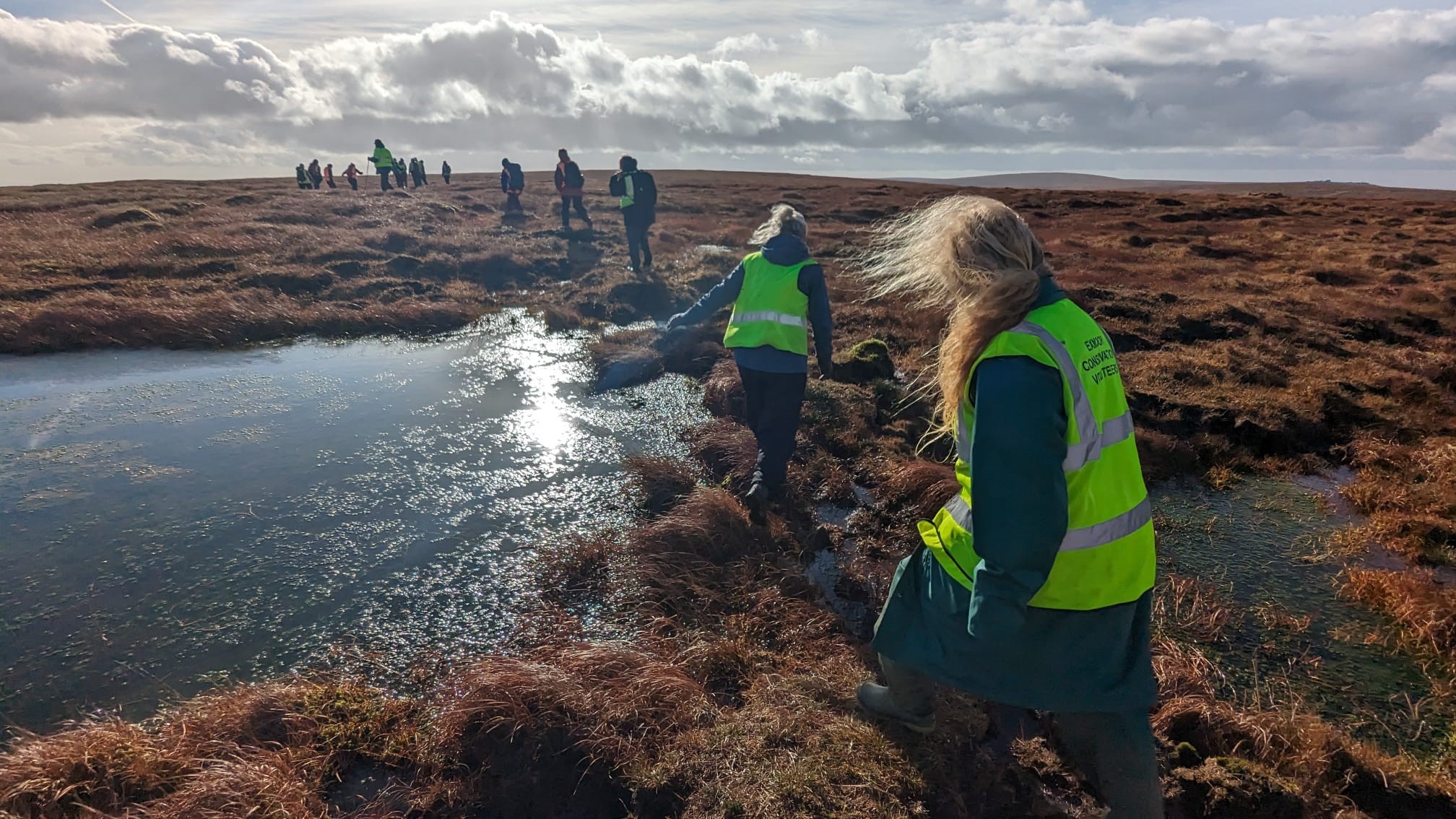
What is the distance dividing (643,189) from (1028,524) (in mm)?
15350

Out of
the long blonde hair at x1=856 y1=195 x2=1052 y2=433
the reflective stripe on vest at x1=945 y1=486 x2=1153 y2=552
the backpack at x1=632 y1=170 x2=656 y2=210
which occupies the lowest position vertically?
the reflective stripe on vest at x1=945 y1=486 x2=1153 y2=552

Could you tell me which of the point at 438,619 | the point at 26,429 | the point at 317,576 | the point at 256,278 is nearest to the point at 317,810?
the point at 438,619

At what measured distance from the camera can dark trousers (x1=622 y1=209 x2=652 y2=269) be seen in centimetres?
1630

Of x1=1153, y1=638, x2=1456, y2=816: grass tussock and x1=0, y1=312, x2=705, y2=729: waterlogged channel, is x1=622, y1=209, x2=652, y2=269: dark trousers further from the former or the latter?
x1=1153, y1=638, x2=1456, y2=816: grass tussock

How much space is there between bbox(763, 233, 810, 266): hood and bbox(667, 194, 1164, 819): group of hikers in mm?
2352

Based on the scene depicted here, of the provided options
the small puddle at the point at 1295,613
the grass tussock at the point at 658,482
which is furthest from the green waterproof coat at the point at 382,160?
the small puddle at the point at 1295,613

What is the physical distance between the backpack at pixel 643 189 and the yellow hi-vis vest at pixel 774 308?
1130cm

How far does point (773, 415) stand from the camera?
570 centimetres

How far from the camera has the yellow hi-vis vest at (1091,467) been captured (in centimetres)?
217

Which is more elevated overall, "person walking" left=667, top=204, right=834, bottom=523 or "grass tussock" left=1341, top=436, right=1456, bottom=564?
"person walking" left=667, top=204, right=834, bottom=523

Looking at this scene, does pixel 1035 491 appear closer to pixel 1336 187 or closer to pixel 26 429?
pixel 26 429

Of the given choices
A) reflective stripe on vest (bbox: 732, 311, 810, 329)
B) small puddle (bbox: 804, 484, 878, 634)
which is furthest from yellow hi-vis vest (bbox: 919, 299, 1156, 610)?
reflective stripe on vest (bbox: 732, 311, 810, 329)

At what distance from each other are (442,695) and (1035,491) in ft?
10.5

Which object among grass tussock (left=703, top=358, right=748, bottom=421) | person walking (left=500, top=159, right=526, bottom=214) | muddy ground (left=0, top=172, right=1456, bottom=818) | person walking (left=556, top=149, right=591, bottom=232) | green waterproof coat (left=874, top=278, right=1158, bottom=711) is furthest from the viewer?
person walking (left=500, top=159, right=526, bottom=214)
